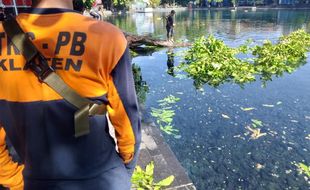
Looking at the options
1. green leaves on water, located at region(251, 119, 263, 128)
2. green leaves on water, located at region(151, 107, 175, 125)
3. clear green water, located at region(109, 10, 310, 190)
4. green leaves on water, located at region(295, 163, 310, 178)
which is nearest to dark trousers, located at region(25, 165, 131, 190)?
clear green water, located at region(109, 10, 310, 190)

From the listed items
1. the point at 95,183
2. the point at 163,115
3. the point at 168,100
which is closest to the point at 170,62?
the point at 168,100

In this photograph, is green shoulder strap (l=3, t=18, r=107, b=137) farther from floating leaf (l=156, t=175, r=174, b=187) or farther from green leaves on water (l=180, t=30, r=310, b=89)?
green leaves on water (l=180, t=30, r=310, b=89)

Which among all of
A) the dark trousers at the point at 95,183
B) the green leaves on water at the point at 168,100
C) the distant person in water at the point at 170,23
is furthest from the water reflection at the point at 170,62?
the dark trousers at the point at 95,183

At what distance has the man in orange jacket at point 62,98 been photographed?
155 cm

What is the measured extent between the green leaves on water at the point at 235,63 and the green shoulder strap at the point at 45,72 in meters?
10.0

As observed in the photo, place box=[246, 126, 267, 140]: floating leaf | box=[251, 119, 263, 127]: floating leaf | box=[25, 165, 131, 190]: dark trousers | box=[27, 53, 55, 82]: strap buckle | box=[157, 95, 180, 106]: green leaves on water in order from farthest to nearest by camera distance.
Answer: box=[157, 95, 180, 106]: green leaves on water
box=[251, 119, 263, 127]: floating leaf
box=[246, 126, 267, 140]: floating leaf
box=[25, 165, 131, 190]: dark trousers
box=[27, 53, 55, 82]: strap buckle

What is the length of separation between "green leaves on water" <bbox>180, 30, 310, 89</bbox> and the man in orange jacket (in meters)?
9.87

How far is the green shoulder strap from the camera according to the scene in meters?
1.51

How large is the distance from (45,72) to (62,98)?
0.51 ft

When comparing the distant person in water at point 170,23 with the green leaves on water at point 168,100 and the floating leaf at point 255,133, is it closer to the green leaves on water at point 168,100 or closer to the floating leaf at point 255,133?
the green leaves on water at point 168,100

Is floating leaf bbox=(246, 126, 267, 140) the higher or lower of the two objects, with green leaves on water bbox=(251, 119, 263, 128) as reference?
lower

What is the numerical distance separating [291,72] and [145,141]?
9598 millimetres

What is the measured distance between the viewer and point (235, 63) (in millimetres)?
13133

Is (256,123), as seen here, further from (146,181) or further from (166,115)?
(146,181)
